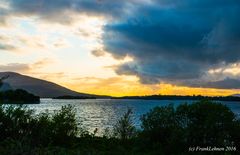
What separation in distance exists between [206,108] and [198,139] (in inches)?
66.0

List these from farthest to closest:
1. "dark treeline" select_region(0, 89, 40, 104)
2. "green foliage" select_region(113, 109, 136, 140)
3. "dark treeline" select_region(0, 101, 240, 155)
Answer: "green foliage" select_region(113, 109, 136, 140)
"dark treeline" select_region(0, 89, 40, 104)
"dark treeline" select_region(0, 101, 240, 155)

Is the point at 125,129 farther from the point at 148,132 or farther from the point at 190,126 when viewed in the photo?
the point at 190,126

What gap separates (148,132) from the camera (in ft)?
67.3

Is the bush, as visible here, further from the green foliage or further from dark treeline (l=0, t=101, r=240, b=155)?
the green foliage

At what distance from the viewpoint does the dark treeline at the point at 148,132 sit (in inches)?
724

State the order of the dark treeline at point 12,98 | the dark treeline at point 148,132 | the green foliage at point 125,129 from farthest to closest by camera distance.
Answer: the green foliage at point 125,129
the dark treeline at point 12,98
the dark treeline at point 148,132

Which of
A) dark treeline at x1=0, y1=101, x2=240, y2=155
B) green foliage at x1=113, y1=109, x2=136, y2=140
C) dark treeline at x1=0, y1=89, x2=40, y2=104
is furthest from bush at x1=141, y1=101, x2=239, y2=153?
dark treeline at x1=0, y1=89, x2=40, y2=104

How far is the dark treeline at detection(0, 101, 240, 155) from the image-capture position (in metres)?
18.4

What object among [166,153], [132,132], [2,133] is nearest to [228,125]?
[166,153]

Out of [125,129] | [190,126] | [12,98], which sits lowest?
[125,129]

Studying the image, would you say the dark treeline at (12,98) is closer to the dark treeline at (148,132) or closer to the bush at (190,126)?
the dark treeline at (148,132)

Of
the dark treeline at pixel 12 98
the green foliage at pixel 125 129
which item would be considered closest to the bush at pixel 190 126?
the green foliage at pixel 125 129

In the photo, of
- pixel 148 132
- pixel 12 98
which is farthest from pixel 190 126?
pixel 12 98

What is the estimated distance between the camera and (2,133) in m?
20.8
